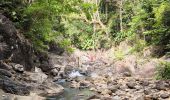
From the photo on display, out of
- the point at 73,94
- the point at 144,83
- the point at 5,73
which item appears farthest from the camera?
the point at 144,83

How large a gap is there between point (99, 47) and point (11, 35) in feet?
69.7

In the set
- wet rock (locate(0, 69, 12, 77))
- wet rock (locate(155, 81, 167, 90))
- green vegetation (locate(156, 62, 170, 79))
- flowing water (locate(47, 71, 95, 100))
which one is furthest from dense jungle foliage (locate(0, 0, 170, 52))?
wet rock (locate(155, 81, 167, 90))

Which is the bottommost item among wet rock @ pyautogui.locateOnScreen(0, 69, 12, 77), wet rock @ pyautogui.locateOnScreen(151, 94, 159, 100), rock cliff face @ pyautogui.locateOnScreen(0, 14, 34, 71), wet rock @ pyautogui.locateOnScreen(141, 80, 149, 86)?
wet rock @ pyautogui.locateOnScreen(141, 80, 149, 86)

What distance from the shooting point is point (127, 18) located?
1433 inches

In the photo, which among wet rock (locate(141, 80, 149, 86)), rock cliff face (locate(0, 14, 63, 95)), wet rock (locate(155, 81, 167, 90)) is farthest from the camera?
wet rock (locate(141, 80, 149, 86))

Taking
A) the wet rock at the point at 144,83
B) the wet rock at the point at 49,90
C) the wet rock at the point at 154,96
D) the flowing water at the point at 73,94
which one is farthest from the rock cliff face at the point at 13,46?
the wet rock at the point at 154,96

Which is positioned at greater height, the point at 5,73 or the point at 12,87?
the point at 5,73

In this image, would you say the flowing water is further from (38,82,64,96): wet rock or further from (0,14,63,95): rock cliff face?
(0,14,63,95): rock cliff face

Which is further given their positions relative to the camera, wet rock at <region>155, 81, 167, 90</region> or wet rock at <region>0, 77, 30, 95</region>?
wet rock at <region>155, 81, 167, 90</region>

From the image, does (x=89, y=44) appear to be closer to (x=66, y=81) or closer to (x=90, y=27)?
(x=90, y=27)

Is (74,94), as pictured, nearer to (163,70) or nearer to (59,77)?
(163,70)

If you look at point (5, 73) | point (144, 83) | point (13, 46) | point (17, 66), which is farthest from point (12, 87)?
point (144, 83)

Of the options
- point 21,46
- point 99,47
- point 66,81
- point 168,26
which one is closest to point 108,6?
point 99,47

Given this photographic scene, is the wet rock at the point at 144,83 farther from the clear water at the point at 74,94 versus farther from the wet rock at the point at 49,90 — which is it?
the wet rock at the point at 49,90
